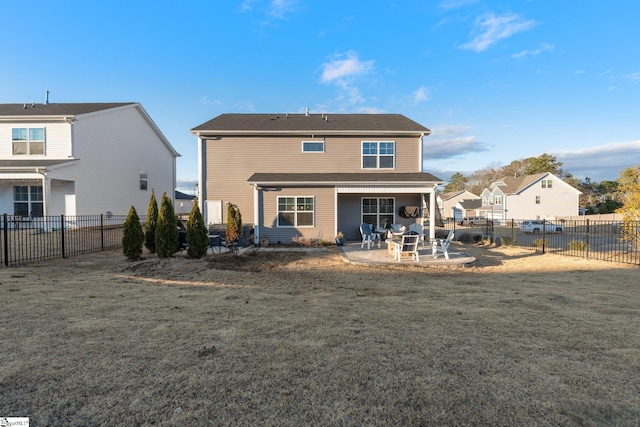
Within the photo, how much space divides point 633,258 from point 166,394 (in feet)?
51.5

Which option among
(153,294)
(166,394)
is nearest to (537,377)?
(166,394)

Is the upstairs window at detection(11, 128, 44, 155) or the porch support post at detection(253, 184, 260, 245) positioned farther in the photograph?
the upstairs window at detection(11, 128, 44, 155)

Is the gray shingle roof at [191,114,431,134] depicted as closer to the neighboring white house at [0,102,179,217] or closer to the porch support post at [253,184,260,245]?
the porch support post at [253,184,260,245]

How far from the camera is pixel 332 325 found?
446cm

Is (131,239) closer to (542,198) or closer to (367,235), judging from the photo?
(367,235)

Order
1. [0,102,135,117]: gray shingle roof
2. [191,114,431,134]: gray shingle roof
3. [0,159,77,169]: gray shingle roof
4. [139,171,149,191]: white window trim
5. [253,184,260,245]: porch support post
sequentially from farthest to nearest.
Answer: [139,171,149,191]: white window trim < [0,102,135,117]: gray shingle roof < [0,159,77,169]: gray shingle roof < [191,114,431,134]: gray shingle roof < [253,184,260,245]: porch support post

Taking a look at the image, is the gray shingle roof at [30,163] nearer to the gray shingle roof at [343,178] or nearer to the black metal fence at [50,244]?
the black metal fence at [50,244]

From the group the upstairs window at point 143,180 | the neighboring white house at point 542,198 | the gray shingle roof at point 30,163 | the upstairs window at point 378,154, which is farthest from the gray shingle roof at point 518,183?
the gray shingle roof at point 30,163

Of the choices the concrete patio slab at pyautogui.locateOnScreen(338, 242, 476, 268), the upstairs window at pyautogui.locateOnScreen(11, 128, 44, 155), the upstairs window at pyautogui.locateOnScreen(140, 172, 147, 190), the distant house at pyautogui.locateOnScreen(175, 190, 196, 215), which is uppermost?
the upstairs window at pyautogui.locateOnScreen(11, 128, 44, 155)

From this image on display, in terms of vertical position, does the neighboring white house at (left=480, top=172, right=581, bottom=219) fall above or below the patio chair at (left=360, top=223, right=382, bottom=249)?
above

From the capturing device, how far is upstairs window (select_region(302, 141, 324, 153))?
16.1 m

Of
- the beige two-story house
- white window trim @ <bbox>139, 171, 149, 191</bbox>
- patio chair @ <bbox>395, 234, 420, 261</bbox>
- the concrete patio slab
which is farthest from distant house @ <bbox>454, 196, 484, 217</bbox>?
white window trim @ <bbox>139, 171, 149, 191</bbox>

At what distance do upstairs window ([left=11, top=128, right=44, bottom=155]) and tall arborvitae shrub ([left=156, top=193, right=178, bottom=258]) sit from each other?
13.5 metres

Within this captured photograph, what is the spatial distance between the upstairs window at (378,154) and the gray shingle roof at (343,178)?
40.5 inches
